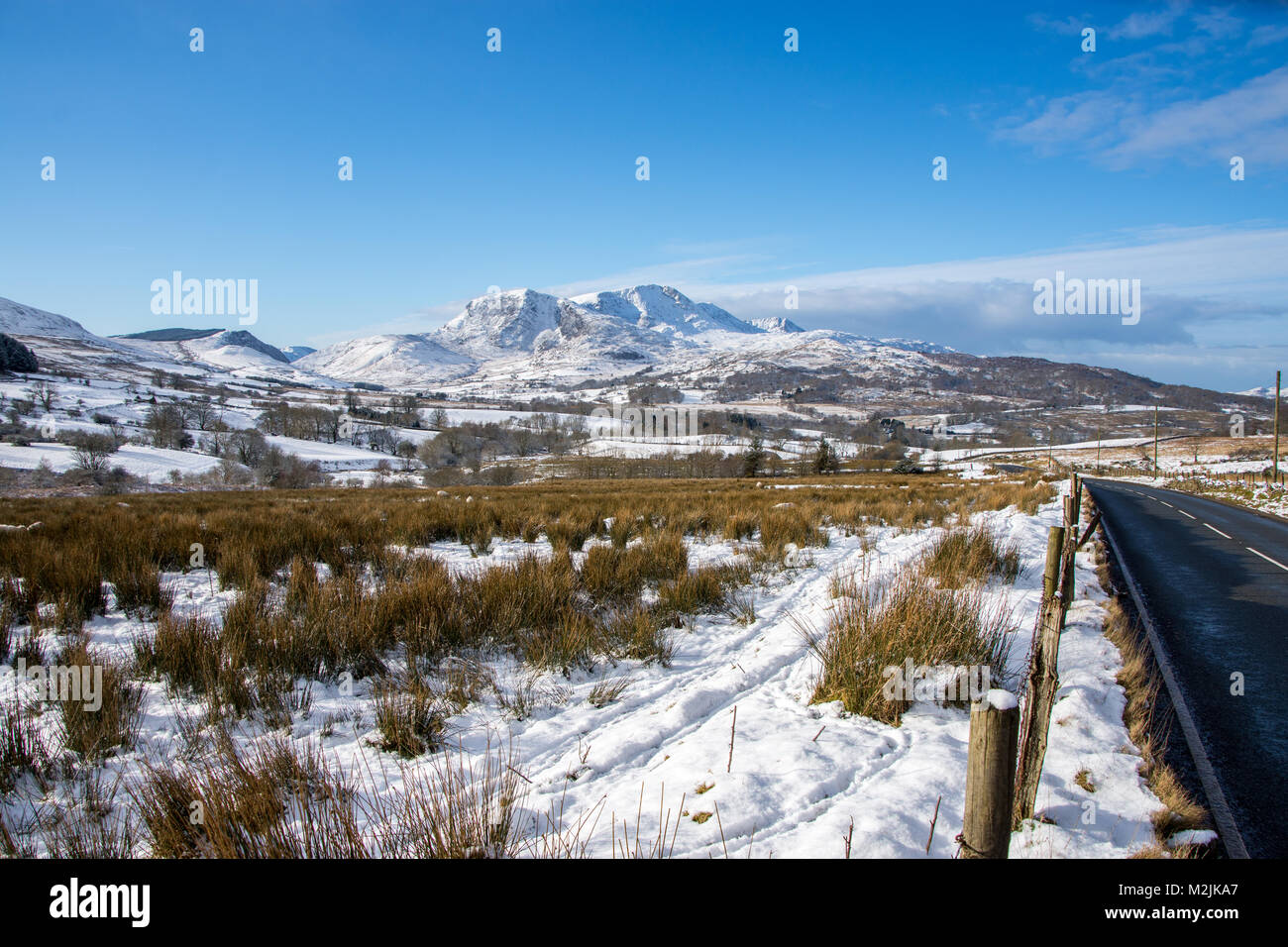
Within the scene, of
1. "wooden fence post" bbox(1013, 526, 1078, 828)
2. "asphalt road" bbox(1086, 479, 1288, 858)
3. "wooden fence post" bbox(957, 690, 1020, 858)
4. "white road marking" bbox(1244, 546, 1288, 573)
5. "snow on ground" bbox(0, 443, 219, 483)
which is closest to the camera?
"wooden fence post" bbox(957, 690, 1020, 858)

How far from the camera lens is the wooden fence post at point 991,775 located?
77.0 inches

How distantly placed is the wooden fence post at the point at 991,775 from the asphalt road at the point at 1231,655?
173 centimetres

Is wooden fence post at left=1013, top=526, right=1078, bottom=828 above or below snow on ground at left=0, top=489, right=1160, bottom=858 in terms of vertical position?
above

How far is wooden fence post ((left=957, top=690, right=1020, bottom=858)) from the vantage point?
1956 mm

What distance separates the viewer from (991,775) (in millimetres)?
1982

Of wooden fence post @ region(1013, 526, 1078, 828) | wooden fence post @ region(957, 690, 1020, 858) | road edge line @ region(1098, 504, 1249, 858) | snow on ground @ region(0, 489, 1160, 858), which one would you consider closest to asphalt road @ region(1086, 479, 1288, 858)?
road edge line @ region(1098, 504, 1249, 858)

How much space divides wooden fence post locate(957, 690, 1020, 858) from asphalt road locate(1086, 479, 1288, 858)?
1.73 m

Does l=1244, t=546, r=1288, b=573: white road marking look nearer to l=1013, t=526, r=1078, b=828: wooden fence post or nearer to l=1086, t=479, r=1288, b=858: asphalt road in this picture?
l=1086, t=479, r=1288, b=858: asphalt road

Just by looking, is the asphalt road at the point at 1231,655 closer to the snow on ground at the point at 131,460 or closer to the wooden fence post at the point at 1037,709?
the wooden fence post at the point at 1037,709

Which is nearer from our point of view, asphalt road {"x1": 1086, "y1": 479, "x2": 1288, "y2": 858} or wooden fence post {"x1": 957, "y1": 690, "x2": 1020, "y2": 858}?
wooden fence post {"x1": 957, "y1": 690, "x2": 1020, "y2": 858}
